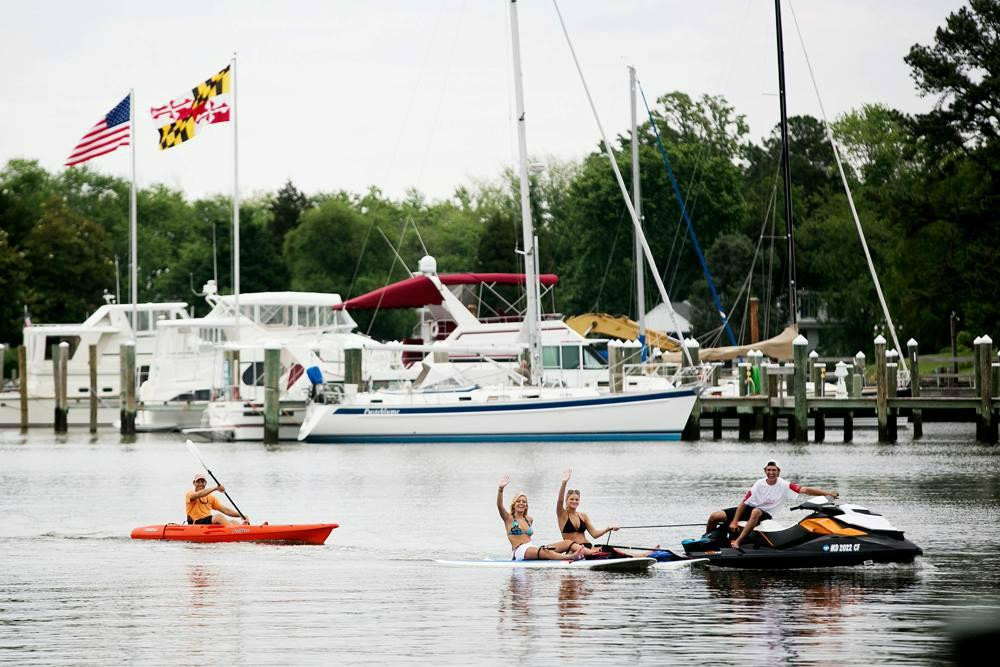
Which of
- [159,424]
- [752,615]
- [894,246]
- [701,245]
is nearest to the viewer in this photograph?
[752,615]

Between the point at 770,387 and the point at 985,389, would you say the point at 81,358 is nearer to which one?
the point at 770,387

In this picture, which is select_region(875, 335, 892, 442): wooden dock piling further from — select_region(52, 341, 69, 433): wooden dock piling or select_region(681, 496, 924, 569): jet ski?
select_region(52, 341, 69, 433): wooden dock piling

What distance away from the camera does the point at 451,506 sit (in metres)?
33.4

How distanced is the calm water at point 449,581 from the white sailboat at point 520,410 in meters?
5.76

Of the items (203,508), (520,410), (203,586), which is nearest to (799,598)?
(203,586)

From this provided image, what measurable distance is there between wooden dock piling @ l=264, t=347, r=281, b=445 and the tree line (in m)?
15.4

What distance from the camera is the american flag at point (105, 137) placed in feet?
165

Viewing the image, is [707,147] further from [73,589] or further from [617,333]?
[73,589]

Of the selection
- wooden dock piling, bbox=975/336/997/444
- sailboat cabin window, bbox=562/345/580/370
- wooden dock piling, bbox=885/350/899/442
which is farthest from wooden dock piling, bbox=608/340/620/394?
wooden dock piling, bbox=975/336/997/444

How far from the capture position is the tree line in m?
59.3

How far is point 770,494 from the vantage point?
21453mm

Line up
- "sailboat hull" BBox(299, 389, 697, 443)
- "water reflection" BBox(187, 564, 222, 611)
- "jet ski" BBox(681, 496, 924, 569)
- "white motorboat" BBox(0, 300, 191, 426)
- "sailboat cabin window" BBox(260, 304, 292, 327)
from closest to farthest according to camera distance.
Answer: "water reflection" BBox(187, 564, 222, 611) → "jet ski" BBox(681, 496, 924, 569) → "sailboat hull" BBox(299, 389, 697, 443) → "sailboat cabin window" BBox(260, 304, 292, 327) → "white motorboat" BBox(0, 300, 191, 426)

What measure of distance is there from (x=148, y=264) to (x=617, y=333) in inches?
2628

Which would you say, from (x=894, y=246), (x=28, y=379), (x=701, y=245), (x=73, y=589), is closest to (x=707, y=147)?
(x=701, y=245)
